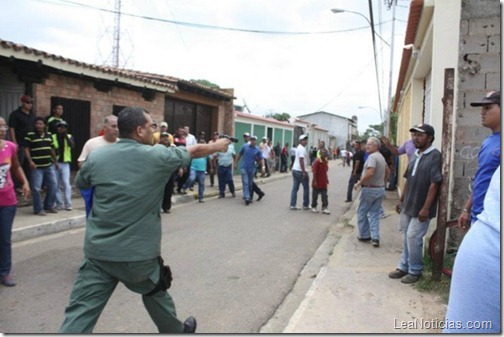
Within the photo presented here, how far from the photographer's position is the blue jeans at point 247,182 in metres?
10.5

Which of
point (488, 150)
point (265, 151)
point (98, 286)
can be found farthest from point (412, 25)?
point (265, 151)

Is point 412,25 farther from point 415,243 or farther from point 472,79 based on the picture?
point 415,243

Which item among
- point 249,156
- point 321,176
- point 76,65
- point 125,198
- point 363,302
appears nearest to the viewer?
point 125,198

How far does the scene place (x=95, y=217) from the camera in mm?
2660

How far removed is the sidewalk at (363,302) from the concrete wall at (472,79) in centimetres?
134

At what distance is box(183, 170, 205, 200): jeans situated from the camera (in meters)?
10.7

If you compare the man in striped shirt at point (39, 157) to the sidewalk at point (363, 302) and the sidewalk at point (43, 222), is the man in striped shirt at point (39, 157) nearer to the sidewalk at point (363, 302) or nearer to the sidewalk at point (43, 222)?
the sidewalk at point (43, 222)

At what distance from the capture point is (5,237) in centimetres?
431

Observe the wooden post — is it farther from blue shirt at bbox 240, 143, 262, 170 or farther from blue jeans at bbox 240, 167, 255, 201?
blue shirt at bbox 240, 143, 262, 170

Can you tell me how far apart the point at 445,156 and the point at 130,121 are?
11.0 feet

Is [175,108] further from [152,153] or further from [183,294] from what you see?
[152,153]

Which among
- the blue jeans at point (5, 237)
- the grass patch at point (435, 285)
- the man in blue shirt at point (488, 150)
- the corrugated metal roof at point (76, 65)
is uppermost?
the corrugated metal roof at point (76, 65)

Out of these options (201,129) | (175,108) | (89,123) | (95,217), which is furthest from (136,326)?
(201,129)

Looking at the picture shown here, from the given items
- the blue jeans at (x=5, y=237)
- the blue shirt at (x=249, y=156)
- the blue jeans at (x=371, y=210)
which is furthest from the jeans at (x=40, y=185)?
the blue jeans at (x=371, y=210)
